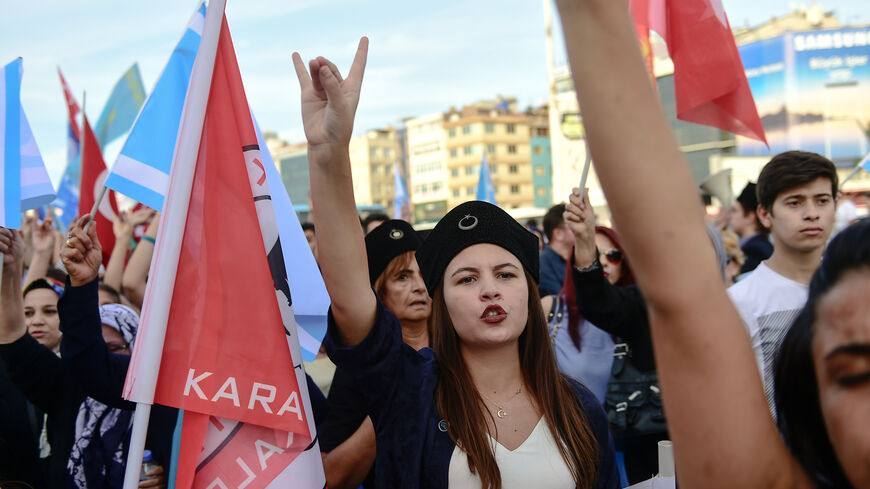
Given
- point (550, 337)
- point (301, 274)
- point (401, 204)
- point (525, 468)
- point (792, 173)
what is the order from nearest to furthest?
point (525, 468), point (301, 274), point (550, 337), point (792, 173), point (401, 204)

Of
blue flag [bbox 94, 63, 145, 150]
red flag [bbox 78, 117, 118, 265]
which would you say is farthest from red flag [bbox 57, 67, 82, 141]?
red flag [bbox 78, 117, 118, 265]

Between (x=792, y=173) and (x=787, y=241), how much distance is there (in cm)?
35

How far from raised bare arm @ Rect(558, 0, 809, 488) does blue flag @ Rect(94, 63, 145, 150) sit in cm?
700

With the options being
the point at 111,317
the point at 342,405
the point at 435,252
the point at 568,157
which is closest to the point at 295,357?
the point at 435,252

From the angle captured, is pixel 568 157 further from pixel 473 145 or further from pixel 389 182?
pixel 389 182

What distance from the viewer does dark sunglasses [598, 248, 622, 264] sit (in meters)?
4.53

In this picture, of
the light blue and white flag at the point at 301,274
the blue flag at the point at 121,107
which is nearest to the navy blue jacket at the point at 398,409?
the light blue and white flag at the point at 301,274

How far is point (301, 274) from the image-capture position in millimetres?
2840

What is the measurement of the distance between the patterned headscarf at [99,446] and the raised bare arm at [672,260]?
284 cm

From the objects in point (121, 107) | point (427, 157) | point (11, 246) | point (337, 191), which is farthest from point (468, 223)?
point (427, 157)

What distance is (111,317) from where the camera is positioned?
12.4 feet

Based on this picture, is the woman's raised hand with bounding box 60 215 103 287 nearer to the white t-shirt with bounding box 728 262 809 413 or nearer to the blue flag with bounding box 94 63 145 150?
the white t-shirt with bounding box 728 262 809 413

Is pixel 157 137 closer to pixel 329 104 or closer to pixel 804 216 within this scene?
pixel 329 104

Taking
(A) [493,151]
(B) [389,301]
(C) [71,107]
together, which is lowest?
(B) [389,301]
